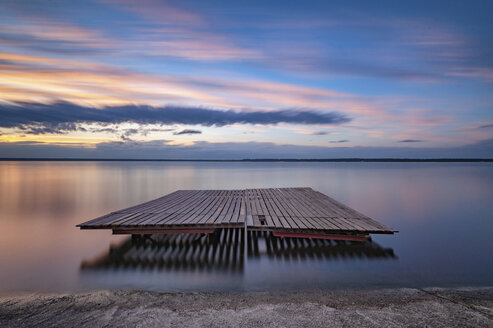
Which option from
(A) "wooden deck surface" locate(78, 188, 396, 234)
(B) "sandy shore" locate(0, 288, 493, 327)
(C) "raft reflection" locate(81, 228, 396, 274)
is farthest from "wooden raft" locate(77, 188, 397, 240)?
(B) "sandy shore" locate(0, 288, 493, 327)

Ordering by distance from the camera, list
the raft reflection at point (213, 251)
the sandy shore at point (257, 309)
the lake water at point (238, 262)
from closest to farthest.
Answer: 1. the sandy shore at point (257, 309)
2. the lake water at point (238, 262)
3. the raft reflection at point (213, 251)

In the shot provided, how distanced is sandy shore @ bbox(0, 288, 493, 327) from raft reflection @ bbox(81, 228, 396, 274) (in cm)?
166

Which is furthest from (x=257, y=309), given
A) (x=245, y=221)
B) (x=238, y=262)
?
(x=245, y=221)

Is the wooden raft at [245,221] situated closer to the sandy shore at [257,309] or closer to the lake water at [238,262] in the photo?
the lake water at [238,262]

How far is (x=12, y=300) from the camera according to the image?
541 cm

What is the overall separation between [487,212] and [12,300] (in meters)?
20.0

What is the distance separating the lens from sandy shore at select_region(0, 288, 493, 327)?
165 inches

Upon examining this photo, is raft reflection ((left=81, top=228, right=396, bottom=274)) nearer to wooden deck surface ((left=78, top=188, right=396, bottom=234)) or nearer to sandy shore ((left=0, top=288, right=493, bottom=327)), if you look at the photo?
wooden deck surface ((left=78, top=188, right=396, bottom=234))

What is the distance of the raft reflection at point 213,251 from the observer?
23.8 ft

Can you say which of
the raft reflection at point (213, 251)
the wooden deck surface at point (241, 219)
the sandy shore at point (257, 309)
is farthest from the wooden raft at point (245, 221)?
the sandy shore at point (257, 309)

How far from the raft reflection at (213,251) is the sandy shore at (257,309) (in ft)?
5.44

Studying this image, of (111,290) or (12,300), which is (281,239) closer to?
(111,290)

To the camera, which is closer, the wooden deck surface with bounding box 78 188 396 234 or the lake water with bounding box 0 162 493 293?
the lake water with bounding box 0 162 493 293

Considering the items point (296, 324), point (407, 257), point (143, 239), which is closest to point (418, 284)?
point (407, 257)
